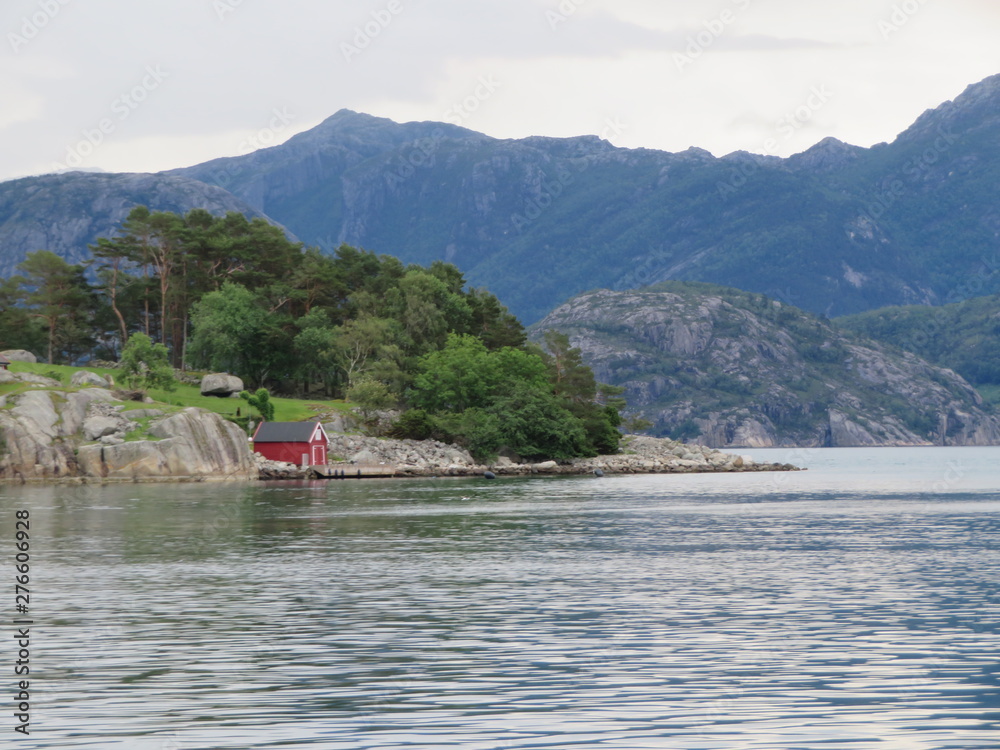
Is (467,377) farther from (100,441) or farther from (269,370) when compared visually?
(100,441)

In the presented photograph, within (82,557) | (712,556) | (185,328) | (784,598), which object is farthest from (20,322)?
(784,598)

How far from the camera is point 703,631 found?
2644 cm

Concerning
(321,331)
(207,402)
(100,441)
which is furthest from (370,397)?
(100,441)

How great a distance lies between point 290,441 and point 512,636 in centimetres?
9857

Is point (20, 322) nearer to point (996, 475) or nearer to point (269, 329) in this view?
point (269, 329)

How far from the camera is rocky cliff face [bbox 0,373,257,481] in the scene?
347 ft

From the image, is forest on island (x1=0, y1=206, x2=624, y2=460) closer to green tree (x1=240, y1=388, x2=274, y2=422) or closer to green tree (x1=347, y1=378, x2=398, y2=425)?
green tree (x1=347, y1=378, x2=398, y2=425)

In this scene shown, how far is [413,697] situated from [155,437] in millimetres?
96738

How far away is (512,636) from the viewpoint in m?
26.0

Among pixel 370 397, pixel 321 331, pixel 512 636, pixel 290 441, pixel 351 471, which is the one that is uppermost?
pixel 321 331

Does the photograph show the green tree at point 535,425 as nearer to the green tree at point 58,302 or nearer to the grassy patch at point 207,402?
the grassy patch at point 207,402

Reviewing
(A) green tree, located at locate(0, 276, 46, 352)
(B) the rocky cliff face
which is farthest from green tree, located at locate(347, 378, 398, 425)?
(A) green tree, located at locate(0, 276, 46, 352)

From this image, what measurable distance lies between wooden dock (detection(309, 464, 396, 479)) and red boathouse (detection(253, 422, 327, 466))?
133 centimetres

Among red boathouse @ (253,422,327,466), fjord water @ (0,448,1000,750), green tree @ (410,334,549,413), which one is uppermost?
green tree @ (410,334,549,413)
